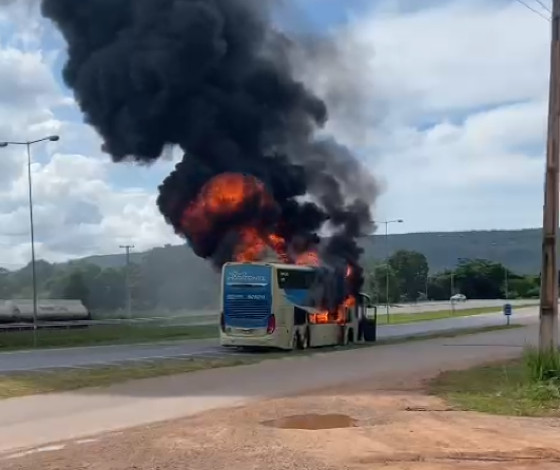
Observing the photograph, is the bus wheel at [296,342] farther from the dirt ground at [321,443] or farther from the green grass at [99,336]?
the dirt ground at [321,443]

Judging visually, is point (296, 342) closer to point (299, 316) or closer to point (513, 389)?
point (299, 316)

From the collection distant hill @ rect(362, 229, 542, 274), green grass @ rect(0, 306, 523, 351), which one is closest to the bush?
green grass @ rect(0, 306, 523, 351)

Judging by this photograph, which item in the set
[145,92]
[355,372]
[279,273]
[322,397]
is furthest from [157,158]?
[322,397]

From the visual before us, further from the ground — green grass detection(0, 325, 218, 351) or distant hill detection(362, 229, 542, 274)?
distant hill detection(362, 229, 542, 274)

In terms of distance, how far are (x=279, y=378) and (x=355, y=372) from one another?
2.41m

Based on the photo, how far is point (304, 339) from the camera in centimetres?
3228

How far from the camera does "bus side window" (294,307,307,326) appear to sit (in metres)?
31.7

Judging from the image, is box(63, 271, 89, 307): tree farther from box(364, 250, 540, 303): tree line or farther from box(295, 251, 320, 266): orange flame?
box(295, 251, 320, 266): orange flame

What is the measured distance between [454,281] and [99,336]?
81.9 metres

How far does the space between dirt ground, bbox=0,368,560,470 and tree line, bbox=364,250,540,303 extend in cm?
10014

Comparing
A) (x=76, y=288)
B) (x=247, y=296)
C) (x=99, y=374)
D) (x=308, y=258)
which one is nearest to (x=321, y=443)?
(x=99, y=374)

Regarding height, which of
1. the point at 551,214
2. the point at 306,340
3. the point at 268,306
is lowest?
the point at 306,340

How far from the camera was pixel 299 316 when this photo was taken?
3200 centimetres

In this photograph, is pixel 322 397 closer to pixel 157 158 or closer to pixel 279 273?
pixel 279 273
